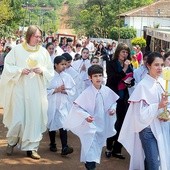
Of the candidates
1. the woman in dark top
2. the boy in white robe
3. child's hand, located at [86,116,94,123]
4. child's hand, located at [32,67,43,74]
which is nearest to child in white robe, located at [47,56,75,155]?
child's hand, located at [32,67,43,74]

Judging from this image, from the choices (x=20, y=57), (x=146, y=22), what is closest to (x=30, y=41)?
(x=20, y=57)

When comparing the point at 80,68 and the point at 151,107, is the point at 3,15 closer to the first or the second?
the point at 80,68

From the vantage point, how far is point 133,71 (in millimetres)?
7520

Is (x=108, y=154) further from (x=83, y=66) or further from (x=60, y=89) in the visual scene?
(x=83, y=66)

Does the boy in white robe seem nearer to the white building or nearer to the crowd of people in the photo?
the crowd of people

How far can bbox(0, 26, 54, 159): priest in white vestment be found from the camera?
7258 millimetres

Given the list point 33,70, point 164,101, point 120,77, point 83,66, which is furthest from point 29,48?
point 83,66

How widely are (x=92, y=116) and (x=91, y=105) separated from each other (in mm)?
149

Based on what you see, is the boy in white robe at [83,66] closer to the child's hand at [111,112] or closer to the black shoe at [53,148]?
the black shoe at [53,148]

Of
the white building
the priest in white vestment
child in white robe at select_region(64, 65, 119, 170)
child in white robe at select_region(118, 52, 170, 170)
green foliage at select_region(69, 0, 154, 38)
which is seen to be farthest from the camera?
green foliage at select_region(69, 0, 154, 38)

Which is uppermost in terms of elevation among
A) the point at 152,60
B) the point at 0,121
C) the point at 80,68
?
the point at 152,60

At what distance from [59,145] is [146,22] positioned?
58.4 m

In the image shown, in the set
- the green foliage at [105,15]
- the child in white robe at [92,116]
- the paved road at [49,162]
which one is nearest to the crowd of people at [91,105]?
the child in white robe at [92,116]

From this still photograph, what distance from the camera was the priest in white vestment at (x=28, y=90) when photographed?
23.8ft
